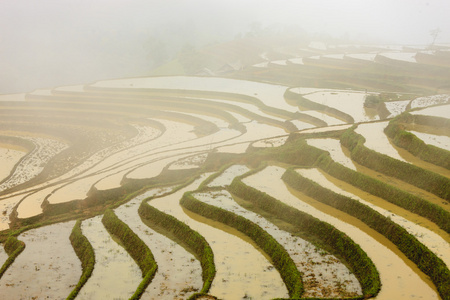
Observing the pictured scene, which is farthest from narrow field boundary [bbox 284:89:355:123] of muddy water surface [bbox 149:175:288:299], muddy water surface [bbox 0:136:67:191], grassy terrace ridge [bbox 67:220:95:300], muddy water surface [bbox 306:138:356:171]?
muddy water surface [bbox 0:136:67:191]

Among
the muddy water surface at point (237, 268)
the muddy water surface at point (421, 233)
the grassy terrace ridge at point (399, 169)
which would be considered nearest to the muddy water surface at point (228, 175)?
the muddy water surface at point (237, 268)

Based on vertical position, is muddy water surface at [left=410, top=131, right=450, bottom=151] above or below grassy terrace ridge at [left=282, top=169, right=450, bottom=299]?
above

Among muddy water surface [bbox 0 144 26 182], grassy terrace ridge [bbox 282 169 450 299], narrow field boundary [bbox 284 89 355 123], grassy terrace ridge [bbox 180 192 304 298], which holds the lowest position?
muddy water surface [bbox 0 144 26 182]

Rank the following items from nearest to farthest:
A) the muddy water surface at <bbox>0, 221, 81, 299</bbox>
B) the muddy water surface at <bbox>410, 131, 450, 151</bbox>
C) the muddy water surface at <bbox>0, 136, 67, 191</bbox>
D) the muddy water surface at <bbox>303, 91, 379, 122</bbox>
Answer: the muddy water surface at <bbox>0, 221, 81, 299</bbox>
the muddy water surface at <bbox>410, 131, 450, 151</bbox>
the muddy water surface at <bbox>0, 136, 67, 191</bbox>
the muddy water surface at <bbox>303, 91, 379, 122</bbox>

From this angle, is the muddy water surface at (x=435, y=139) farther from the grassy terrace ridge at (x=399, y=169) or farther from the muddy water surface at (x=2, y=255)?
the muddy water surface at (x=2, y=255)

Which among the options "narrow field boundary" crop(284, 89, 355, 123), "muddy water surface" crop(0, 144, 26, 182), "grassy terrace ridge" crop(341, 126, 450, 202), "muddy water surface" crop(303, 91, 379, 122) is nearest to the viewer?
"grassy terrace ridge" crop(341, 126, 450, 202)

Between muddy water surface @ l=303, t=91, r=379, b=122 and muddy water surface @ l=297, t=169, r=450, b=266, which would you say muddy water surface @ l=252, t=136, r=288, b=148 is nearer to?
muddy water surface @ l=303, t=91, r=379, b=122
